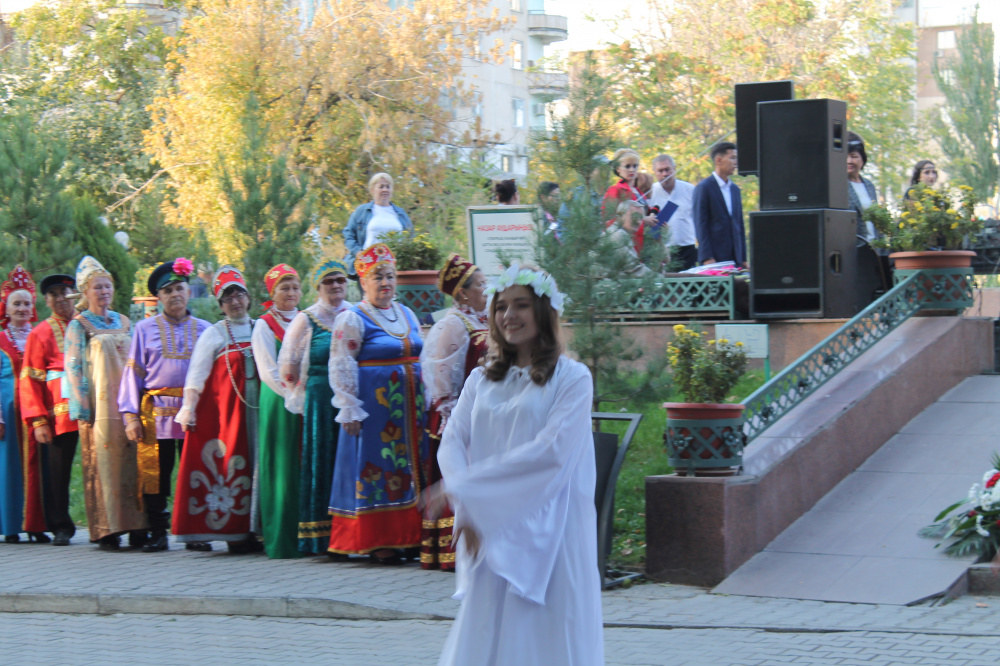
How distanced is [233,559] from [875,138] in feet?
95.4

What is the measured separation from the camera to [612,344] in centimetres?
846

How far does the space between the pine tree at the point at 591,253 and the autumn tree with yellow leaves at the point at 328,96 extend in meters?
20.4

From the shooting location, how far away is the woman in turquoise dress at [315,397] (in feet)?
30.0

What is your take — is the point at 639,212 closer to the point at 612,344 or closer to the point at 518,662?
the point at 612,344

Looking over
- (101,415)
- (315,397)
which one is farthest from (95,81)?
(315,397)

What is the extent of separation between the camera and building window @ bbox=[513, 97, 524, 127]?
60875 mm

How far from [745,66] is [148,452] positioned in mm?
27359

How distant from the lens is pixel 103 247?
20.6 m

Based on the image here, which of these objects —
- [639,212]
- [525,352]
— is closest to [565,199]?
[639,212]

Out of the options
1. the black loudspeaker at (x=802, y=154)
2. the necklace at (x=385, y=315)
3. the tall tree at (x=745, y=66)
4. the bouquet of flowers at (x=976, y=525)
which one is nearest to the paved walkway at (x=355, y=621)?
the bouquet of flowers at (x=976, y=525)

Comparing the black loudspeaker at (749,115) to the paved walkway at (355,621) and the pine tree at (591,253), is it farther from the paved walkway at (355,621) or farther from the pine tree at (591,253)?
the paved walkway at (355,621)

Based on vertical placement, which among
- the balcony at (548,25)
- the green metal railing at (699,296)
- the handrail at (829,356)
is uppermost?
the balcony at (548,25)

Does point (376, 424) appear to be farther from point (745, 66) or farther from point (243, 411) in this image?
point (745, 66)

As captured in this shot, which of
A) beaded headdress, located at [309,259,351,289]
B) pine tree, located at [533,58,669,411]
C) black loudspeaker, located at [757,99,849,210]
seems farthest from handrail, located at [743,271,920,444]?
beaded headdress, located at [309,259,351,289]
